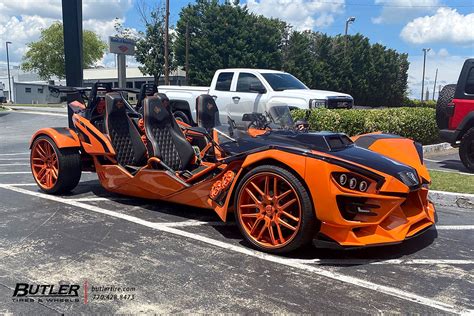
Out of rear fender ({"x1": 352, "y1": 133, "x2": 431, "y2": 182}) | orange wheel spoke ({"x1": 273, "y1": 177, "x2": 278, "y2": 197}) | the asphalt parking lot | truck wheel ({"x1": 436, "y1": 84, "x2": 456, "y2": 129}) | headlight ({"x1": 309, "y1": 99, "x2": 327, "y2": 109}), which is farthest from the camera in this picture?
headlight ({"x1": 309, "y1": 99, "x2": 327, "y2": 109})

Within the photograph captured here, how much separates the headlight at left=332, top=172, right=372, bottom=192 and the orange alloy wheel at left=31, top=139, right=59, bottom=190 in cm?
416

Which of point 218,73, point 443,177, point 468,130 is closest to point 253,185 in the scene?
point 443,177

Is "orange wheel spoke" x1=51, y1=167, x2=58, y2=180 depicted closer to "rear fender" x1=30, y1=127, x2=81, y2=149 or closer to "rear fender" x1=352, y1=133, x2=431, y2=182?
"rear fender" x1=30, y1=127, x2=81, y2=149

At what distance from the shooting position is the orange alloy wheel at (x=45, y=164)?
640 cm

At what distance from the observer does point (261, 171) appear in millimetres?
4129

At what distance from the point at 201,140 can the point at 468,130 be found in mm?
5816

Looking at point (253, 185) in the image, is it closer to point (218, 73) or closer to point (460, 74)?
point (460, 74)

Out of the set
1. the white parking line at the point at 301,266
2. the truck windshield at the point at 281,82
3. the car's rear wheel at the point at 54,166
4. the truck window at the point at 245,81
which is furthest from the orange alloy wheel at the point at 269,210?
the truck window at the point at 245,81

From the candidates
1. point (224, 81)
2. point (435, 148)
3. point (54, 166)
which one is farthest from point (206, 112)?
point (435, 148)

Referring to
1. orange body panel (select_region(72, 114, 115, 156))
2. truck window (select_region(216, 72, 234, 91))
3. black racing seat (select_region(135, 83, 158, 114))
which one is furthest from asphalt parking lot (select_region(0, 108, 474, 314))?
truck window (select_region(216, 72, 234, 91))

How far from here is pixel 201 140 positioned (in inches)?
243

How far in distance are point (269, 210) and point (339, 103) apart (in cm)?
790

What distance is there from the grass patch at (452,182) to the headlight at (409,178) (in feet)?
9.20

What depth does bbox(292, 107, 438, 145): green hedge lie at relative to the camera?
967 cm
